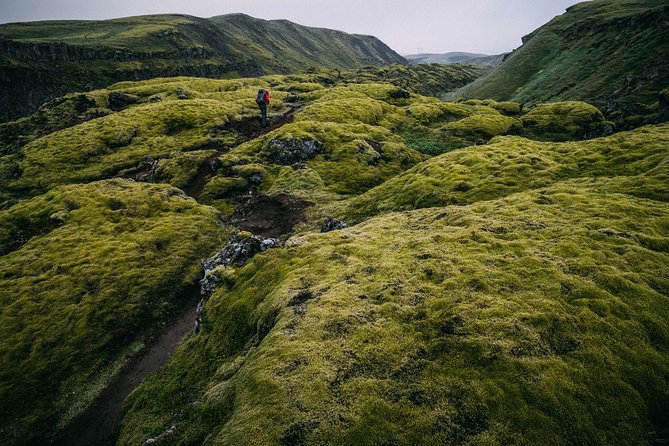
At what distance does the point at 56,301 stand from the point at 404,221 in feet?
96.1

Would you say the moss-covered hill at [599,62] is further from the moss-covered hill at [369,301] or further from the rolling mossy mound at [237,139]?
the moss-covered hill at [369,301]

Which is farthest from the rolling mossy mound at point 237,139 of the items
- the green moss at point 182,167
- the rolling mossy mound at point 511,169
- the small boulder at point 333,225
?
the small boulder at point 333,225

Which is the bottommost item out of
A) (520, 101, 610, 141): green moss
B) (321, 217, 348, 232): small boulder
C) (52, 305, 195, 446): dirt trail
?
(52, 305, 195, 446): dirt trail

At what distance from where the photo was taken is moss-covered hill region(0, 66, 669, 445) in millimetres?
10312

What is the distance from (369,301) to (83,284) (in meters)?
27.2

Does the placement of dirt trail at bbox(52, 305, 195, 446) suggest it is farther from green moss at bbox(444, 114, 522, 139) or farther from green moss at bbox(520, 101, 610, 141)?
green moss at bbox(444, 114, 522, 139)

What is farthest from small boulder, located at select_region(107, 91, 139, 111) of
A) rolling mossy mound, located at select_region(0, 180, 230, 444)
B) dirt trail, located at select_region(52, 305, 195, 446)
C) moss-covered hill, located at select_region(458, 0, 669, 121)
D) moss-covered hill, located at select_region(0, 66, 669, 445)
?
moss-covered hill, located at select_region(458, 0, 669, 121)

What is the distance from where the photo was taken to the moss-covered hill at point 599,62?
7275cm

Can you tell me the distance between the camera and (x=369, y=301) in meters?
15.6

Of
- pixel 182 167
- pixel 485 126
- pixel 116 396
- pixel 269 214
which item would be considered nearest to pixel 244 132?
pixel 182 167

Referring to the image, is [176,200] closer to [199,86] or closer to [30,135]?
[30,135]

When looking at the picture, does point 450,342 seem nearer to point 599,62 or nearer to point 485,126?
point 485,126

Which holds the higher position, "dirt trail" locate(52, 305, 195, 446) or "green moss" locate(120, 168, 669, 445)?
"green moss" locate(120, 168, 669, 445)

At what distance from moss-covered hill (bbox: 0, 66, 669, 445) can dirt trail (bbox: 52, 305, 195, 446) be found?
34.9 inches
